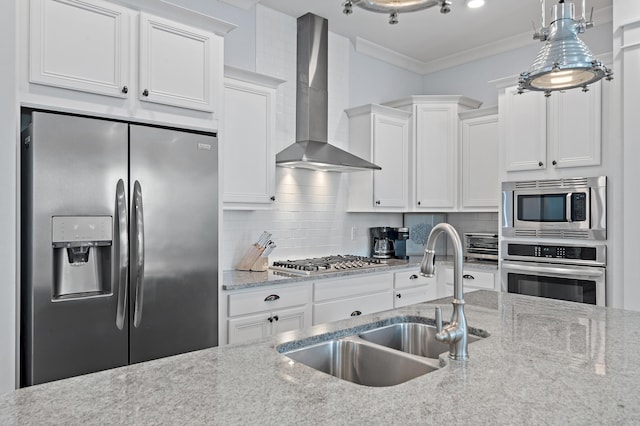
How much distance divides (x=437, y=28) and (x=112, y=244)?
10.9 feet

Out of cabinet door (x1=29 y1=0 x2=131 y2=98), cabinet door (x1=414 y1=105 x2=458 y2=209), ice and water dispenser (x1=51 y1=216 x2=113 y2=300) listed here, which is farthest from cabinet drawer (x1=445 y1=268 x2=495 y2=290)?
cabinet door (x1=29 y1=0 x2=131 y2=98)

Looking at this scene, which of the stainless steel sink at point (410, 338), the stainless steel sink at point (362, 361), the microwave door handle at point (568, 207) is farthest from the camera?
the microwave door handle at point (568, 207)

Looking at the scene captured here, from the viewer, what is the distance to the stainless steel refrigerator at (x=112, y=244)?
81.2 inches

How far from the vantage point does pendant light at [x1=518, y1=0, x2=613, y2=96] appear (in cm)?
157

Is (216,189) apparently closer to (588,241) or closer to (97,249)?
(97,249)

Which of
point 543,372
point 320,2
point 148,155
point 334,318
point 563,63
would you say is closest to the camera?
point 543,372

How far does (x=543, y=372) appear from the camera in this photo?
1.28m

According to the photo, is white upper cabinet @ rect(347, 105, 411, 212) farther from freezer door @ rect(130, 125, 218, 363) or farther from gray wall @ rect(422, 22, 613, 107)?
freezer door @ rect(130, 125, 218, 363)

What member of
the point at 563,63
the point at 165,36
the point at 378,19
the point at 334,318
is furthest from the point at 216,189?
the point at 378,19

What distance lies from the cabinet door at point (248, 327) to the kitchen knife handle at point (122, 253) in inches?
28.6

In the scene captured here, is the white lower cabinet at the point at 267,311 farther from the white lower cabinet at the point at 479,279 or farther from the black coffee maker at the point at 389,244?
the white lower cabinet at the point at 479,279

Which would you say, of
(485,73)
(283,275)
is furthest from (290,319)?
(485,73)

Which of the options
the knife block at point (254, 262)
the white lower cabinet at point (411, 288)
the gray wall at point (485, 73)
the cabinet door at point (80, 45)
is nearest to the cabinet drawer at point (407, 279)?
the white lower cabinet at point (411, 288)

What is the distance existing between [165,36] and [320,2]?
1.57 m
